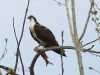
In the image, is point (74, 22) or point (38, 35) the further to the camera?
point (38, 35)

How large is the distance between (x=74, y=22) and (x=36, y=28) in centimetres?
522

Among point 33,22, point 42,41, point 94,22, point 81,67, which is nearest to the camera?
point 81,67

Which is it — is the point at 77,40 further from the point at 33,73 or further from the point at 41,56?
the point at 41,56

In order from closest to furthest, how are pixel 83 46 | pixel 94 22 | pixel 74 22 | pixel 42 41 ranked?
pixel 74 22 < pixel 83 46 < pixel 94 22 < pixel 42 41

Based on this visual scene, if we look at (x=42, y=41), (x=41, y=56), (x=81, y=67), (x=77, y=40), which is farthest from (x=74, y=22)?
(x=42, y=41)

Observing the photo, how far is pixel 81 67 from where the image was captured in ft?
7.68

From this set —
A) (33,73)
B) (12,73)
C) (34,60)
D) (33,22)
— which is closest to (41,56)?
(34,60)

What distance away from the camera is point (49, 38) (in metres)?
7.45

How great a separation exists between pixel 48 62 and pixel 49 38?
419 centimetres

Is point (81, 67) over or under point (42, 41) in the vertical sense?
under

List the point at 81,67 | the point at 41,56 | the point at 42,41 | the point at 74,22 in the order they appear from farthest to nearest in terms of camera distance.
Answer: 1. the point at 42,41
2. the point at 41,56
3. the point at 74,22
4. the point at 81,67

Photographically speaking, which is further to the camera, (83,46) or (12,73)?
(83,46)

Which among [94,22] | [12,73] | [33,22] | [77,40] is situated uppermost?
[33,22]

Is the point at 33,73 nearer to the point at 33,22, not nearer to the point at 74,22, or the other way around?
the point at 74,22
